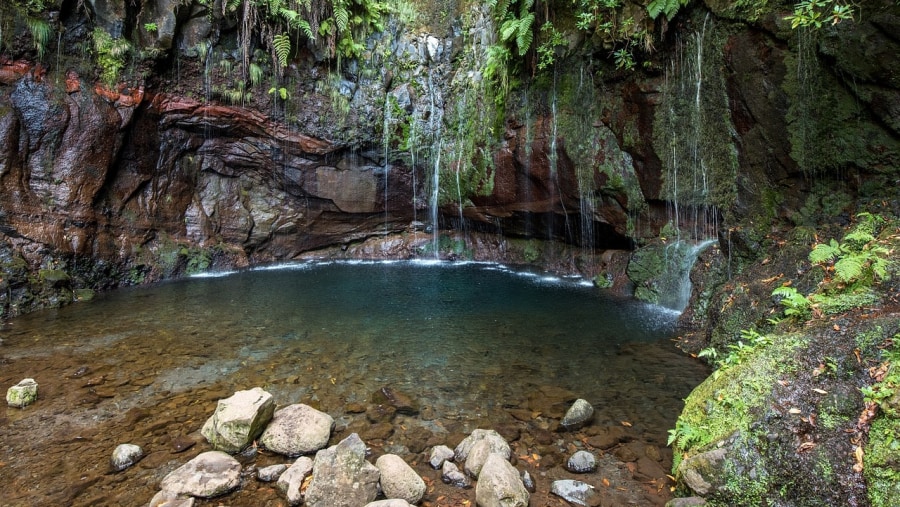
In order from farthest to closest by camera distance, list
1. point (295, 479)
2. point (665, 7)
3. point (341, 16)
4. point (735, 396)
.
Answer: point (341, 16) < point (665, 7) < point (295, 479) < point (735, 396)

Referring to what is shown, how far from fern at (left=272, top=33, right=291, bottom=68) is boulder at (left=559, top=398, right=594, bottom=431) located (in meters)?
13.1

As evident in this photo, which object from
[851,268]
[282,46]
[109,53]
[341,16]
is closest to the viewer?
[851,268]

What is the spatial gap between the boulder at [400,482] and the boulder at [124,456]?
2.28 metres

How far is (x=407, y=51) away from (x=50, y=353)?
13181mm

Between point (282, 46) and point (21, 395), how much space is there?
11.3 meters

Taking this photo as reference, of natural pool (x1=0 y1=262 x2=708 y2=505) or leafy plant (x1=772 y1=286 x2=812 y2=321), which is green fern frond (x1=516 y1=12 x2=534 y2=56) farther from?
leafy plant (x1=772 y1=286 x2=812 y2=321)

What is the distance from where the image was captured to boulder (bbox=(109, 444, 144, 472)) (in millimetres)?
3791

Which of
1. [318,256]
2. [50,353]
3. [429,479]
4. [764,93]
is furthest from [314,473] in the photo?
[318,256]

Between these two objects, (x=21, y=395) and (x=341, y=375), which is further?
(x=341, y=375)

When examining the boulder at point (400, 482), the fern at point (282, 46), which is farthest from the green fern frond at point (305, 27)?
the boulder at point (400, 482)

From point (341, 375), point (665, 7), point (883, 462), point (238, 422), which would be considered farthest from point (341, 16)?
point (883, 462)

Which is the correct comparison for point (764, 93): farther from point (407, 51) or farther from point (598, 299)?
point (407, 51)

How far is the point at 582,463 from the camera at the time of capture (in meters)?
3.75

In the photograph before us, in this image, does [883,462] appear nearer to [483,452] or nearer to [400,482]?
[483,452]
